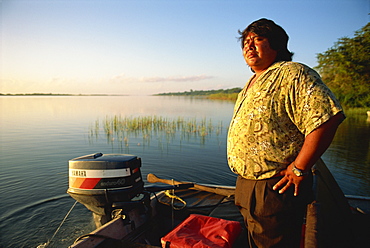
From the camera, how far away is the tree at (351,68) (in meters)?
18.7

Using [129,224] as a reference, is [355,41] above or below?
above

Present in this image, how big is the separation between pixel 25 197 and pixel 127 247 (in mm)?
3895

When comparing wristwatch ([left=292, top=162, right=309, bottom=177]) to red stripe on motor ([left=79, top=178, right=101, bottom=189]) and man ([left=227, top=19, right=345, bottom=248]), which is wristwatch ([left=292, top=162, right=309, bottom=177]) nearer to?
man ([left=227, top=19, right=345, bottom=248])

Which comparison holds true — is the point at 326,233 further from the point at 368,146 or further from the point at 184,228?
the point at 368,146

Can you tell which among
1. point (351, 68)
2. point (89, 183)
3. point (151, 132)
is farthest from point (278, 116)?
point (351, 68)

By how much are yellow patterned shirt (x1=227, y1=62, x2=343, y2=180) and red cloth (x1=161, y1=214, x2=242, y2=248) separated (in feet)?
2.54

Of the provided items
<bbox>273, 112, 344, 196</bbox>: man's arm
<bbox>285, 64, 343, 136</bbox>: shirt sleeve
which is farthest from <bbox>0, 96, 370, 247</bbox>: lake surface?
<bbox>285, 64, 343, 136</bbox>: shirt sleeve

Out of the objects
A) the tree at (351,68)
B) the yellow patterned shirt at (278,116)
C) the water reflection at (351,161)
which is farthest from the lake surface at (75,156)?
the tree at (351,68)

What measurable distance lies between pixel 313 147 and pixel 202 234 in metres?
1.30

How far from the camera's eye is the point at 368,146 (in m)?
9.82

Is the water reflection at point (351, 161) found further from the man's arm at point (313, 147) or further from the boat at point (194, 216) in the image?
the man's arm at point (313, 147)

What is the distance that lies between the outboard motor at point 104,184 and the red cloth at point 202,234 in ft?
2.21

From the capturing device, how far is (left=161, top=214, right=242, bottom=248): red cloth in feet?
6.74

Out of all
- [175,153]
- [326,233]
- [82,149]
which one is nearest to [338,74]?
[175,153]
